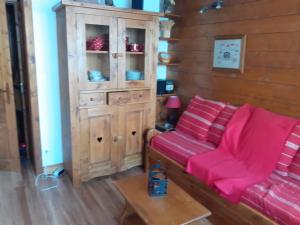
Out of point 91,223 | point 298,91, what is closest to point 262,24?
point 298,91

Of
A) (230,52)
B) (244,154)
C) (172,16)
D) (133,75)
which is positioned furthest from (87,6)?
→ (244,154)

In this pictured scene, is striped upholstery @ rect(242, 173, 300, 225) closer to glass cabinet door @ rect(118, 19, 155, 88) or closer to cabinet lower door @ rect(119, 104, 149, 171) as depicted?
cabinet lower door @ rect(119, 104, 149, 171)

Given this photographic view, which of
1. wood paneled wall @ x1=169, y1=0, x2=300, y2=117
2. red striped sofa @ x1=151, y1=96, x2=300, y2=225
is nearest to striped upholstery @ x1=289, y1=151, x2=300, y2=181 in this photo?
red striped sofa @ x1=151, y1=96, x2=300, y2=225

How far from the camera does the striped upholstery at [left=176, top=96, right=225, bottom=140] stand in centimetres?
272

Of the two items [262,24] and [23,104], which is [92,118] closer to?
[23,104]

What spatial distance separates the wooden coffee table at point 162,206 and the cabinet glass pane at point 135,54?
4.13 ft

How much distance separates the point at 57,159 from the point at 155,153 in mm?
1169

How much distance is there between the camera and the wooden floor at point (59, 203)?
7.23 ft

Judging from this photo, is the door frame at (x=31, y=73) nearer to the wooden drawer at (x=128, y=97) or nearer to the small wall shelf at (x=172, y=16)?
the wooden drawer at (x=128, y=97)

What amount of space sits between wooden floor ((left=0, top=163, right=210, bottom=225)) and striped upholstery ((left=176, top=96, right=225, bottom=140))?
0.92 meters

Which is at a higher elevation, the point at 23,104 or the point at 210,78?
the point at 210,78

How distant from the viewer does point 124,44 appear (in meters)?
2.68

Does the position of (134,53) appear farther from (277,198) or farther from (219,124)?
(277,198)

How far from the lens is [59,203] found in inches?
96.0
